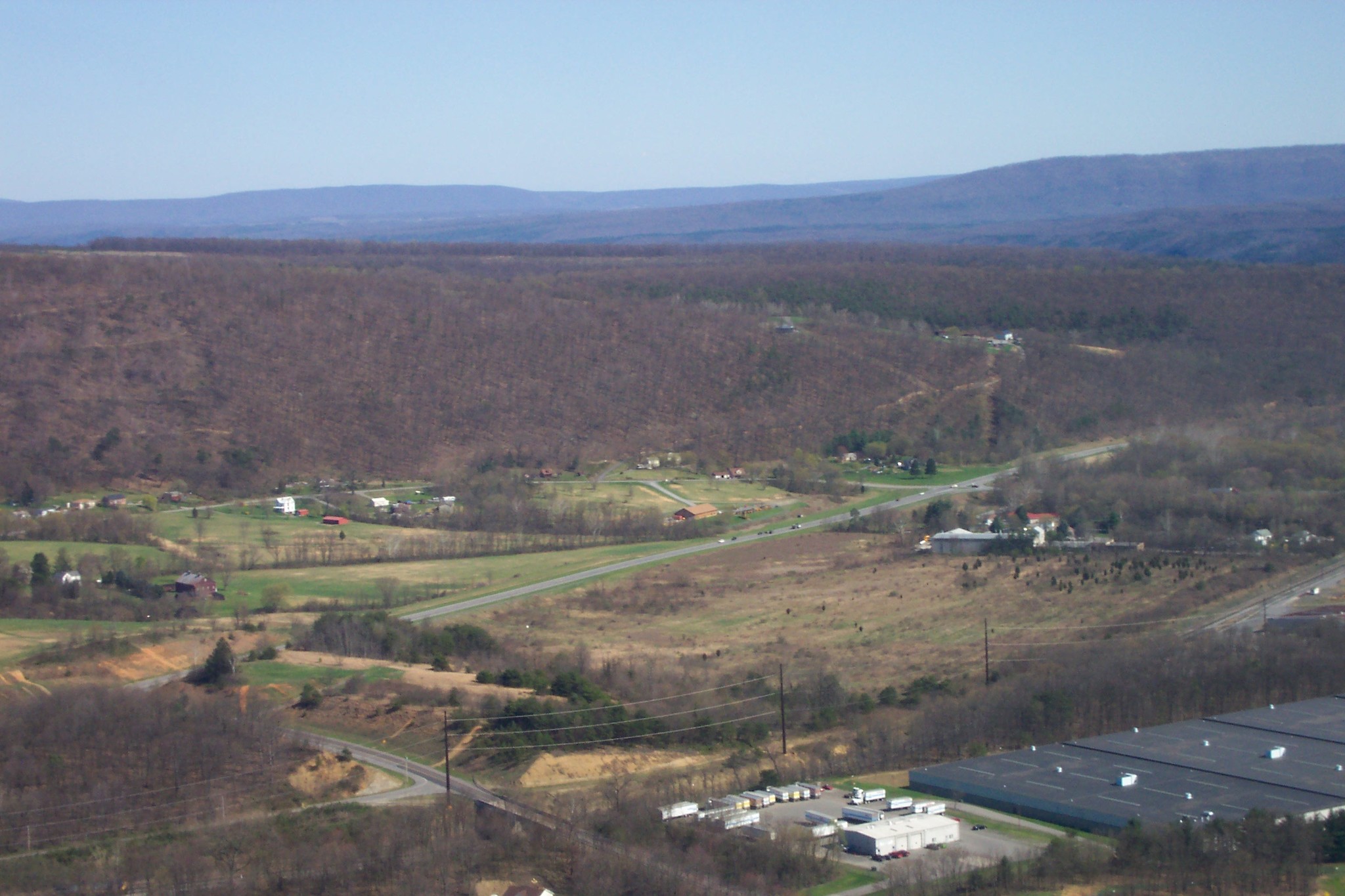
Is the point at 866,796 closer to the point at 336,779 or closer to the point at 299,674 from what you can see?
the point at 336,779

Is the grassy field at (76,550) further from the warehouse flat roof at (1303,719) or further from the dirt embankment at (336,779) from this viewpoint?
the warehouse flat roof at (1303,719)

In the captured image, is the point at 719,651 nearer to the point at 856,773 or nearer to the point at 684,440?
the point at 856,773

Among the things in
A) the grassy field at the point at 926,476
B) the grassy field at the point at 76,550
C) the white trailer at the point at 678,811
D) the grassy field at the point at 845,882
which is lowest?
the grassy field at the point at 926,476

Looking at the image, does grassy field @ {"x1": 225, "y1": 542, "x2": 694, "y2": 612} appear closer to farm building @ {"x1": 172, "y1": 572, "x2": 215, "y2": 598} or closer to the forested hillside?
farm building @ {"x1": 172, "y1": 572, "x2": 215, "y2": 598}

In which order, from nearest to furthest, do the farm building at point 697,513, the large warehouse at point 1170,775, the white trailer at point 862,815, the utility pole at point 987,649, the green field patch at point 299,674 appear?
the white trailer at point 862,815, the large warehouse at point 1170,775, the green field patch at point 299,674, the utility pole at point 987,649, the farm building at point 697,513

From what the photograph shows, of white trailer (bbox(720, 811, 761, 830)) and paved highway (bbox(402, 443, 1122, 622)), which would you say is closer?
white trailer (bbox(720, 811, 761, 830))

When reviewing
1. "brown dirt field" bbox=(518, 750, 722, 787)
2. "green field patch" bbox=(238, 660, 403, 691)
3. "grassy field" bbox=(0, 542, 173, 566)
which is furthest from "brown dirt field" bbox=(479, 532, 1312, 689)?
"grassy field" bbox=(0, 542, 173, 566)

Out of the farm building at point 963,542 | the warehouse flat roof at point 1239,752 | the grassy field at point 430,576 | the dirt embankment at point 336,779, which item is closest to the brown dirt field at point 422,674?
the dirt embankment at point 336,779
